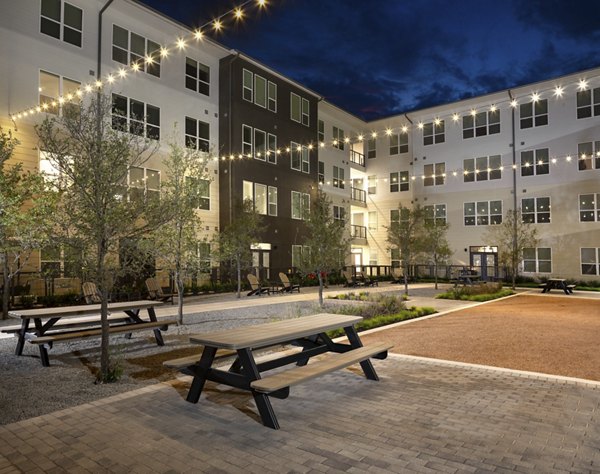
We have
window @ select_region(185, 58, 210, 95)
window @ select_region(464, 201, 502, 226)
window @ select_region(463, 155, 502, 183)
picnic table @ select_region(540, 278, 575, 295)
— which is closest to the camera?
picnic table @ select_region(540, 278, 575, 295)

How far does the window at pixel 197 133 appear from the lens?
2184 cm

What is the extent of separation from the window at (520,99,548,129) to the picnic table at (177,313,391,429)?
2763 cm

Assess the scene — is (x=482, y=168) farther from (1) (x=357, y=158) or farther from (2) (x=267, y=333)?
(2) (x=267, y=333)

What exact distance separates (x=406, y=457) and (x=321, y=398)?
5.37ft

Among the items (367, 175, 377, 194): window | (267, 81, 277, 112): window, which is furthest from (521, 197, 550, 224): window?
(267, 81, 277, 112): window

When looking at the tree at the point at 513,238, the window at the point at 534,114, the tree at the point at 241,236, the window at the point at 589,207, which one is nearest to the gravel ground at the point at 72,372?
the tree at the point at 241,236

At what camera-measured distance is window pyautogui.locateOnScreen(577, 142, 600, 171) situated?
2608 centimetres

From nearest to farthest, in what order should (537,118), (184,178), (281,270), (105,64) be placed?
(184,178) → (105,64) → (281,270) → (537,118)

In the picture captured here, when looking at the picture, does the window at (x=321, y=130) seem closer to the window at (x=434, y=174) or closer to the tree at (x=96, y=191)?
Result: the window at (x=434, y=174)

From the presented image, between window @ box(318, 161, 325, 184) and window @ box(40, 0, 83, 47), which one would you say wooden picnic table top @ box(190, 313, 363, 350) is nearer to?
window @ box(40, 0, 83, 47)

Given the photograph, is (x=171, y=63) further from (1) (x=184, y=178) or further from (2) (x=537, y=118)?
(2) (x=537, y=118)

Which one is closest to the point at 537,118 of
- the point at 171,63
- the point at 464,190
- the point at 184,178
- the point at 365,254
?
the point at 464,190

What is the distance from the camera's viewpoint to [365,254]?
35.9 metres

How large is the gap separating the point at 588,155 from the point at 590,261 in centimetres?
622
